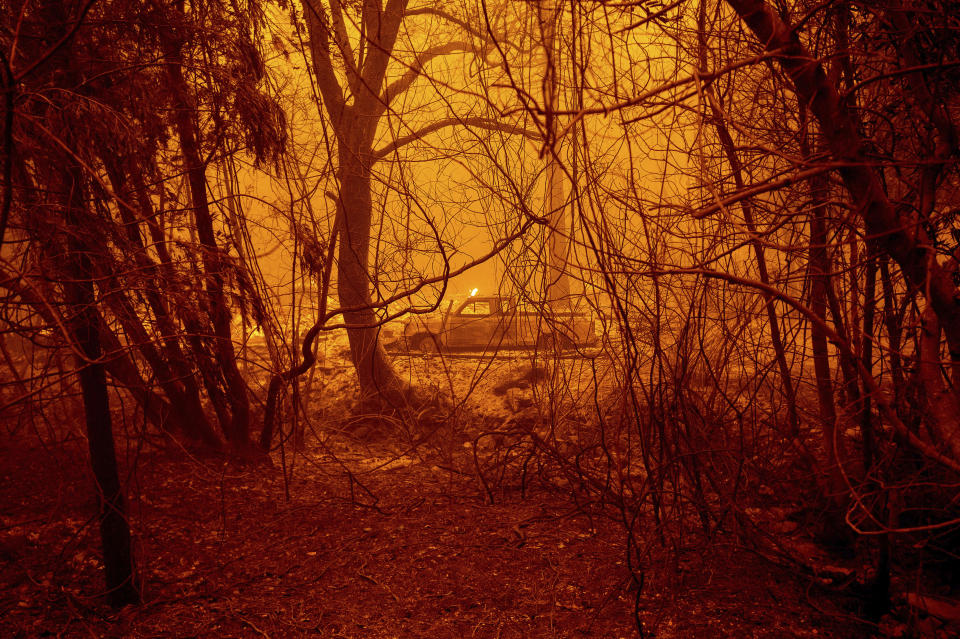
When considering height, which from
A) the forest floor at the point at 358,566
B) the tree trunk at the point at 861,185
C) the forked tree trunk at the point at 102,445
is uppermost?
the tree trunk at the point at 861,185

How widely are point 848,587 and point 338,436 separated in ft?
12.2

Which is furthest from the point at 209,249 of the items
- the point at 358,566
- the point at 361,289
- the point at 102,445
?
the point at 361,289

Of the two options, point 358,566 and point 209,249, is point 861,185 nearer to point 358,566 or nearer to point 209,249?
point 358,566

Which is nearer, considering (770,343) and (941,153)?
(941,153)

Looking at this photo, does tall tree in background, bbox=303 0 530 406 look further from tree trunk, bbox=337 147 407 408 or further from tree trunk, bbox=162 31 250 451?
tree trunk, bbox=162 31 250 451

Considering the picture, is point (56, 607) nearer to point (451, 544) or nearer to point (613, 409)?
point (451, 544)

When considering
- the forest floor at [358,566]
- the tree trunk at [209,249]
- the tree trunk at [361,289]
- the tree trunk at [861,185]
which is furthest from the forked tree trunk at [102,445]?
the tree trunk at [361,289]

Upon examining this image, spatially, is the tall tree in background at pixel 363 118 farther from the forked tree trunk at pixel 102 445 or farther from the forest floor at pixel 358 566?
the forked tree trunk at pixel 102 445

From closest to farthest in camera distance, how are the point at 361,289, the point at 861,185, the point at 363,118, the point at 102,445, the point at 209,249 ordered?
1. the point at 861,185
2. the point at 102,445
3. the point at 209,249
4. the point at 363,118
5. the point at 361,289

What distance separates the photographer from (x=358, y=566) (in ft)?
9.23

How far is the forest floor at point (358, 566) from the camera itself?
2375 millimetres

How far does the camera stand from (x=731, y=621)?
2367 millimetres

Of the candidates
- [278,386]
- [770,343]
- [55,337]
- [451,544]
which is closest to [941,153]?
[770,343]

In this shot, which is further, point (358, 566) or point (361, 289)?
point (361, 289)
